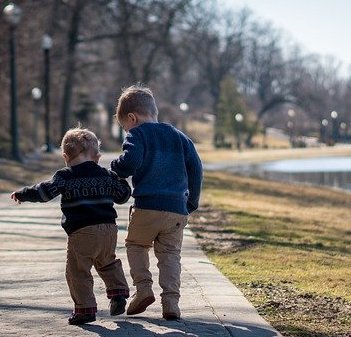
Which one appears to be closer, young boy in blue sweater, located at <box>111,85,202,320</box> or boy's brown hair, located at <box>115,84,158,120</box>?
young boy in blue sweater, located at <box>111,85,202,320</box>

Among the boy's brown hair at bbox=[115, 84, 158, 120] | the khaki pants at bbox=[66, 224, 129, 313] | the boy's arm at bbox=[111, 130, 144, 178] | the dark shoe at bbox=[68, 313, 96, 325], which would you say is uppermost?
the boy's brown hair at bbox=[115, 84, 158, 120]

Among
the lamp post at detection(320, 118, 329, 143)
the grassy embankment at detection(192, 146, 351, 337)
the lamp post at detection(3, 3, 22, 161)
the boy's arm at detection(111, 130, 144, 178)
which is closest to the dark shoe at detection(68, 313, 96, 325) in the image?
the boy's arm at detection(111, 130, 144, 178)

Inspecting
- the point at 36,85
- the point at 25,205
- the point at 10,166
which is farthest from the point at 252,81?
the point at 25,205

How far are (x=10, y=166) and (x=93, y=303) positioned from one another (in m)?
21.8

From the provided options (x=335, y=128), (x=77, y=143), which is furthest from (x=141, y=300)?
(x=335, y=128)

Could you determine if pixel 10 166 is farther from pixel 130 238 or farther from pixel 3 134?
pixel 130 238

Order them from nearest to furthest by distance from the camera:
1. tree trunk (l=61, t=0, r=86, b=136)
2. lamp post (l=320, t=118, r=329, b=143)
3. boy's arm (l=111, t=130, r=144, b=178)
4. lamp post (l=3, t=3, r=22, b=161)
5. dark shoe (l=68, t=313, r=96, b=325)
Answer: dark shoe (l=68, t=313, r=96, b=325) → boy's arm (l=111, t=130, r=144, b=178) → lamp post (l=3, t=3, r=22, b=161) → tree trunk (l=61, t=0, r=86, b=136) → lamp post (l=320, t=118, r=329, b=143)

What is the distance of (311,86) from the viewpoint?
112 m

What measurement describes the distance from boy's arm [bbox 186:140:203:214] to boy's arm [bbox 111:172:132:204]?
16.8 inches

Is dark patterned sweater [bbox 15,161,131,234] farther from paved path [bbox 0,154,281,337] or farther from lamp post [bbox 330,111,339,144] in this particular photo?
lamp post [bbox 330,111,339,144]

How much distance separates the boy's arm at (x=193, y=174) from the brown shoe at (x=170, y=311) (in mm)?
741

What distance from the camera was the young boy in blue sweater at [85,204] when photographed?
638cm

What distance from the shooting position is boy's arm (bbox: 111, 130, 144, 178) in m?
6.37

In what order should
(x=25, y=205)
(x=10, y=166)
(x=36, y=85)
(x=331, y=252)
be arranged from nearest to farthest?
(x=331, y=252)
(x=25, y=205)
(x=10, y=166)
(x=36, y=85)
